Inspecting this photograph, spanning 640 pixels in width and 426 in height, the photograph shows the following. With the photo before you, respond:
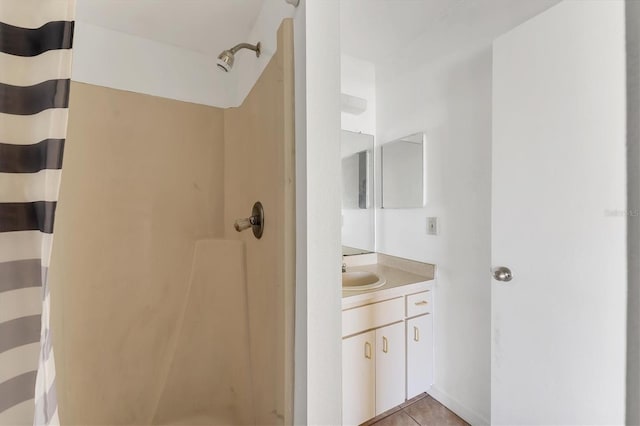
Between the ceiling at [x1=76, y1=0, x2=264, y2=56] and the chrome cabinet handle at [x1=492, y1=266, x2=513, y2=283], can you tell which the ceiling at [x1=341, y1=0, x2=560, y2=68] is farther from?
the chrome cabinet handle at [x1=492, y1=266, x2=513, y2=283]

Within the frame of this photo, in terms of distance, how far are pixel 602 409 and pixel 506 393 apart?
2.17ft

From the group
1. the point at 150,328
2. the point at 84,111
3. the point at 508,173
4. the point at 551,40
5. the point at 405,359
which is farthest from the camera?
the point at 405,359

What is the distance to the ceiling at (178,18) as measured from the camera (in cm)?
109

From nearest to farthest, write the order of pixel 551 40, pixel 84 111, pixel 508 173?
pixel 551 40 < pixel 508 173 < pixel 84 111

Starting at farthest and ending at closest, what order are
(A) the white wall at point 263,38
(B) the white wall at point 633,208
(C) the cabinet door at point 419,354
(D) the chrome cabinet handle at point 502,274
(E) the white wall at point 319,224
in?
1. (C) the cabinet door at point 419,354
2. (D) the chrome cabinet handle at point 502,274
3. (A) the white wall at point 263,38
4. (E) the white wall at point 319,224
5. (B) the white wall at point 633,208

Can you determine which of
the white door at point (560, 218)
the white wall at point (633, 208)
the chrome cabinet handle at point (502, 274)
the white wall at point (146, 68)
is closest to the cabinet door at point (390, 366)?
the white door at point (560, 218)

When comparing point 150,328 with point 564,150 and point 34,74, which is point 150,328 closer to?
point 34,74

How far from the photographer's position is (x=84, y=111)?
1.11 meters

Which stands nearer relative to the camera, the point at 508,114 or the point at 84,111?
the point at 508,114

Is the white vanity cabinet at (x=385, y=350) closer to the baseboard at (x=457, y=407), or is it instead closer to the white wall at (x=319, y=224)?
the baseboard at (x=457, y=407)

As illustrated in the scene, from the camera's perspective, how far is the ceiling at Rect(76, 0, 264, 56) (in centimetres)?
109

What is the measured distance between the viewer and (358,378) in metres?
1.21

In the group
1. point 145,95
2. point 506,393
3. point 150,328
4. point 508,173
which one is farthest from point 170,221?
point 506,393

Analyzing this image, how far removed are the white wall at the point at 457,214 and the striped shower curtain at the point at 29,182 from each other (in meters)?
1.54
